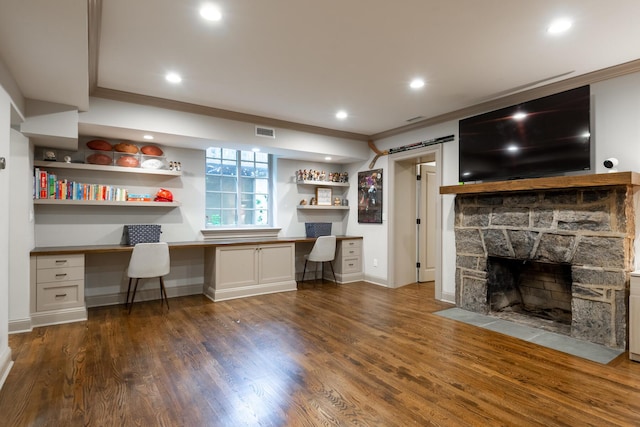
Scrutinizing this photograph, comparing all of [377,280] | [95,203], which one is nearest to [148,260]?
[95,203]

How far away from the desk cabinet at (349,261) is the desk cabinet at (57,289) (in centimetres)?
357

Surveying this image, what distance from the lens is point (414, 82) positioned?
345cm

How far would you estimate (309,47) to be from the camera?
274 cm

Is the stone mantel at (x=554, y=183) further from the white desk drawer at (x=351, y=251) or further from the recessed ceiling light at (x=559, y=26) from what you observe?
the white desk drawer at (x=351, y=251)

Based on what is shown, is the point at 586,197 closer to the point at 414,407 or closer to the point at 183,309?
the point at 414,407

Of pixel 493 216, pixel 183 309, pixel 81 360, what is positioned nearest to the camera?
pixel 81 360

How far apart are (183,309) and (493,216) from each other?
12.5ft

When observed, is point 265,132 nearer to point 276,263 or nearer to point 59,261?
point 276,263

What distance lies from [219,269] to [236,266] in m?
0.24

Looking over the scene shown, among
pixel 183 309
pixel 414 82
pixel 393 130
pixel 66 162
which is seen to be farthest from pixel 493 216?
pixel 66 162

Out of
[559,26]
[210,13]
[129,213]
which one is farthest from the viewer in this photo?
[129,213]

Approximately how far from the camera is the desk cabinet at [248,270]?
454 cm

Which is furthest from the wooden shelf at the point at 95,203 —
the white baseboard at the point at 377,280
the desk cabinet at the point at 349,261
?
the white baseboard at the point at 377,280

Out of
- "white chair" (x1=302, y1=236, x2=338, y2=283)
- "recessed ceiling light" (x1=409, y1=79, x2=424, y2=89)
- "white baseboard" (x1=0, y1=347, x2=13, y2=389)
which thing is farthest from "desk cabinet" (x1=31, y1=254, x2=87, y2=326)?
"recessed ceiling light" (x1=409, y1=79, x2=424, y2=89)
